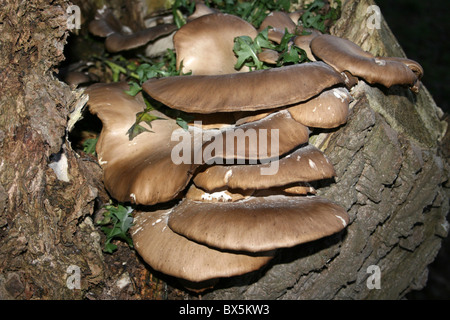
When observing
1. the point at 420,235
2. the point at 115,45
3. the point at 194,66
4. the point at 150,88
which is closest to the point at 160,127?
the point at 150,88

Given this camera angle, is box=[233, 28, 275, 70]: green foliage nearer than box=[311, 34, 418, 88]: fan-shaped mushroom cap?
No

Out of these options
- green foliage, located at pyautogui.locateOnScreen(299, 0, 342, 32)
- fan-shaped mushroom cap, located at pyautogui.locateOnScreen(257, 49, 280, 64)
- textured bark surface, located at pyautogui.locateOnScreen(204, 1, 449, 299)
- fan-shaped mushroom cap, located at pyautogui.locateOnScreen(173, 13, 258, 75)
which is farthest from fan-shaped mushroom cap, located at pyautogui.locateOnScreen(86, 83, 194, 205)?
green foliage, located at pyautogui.locateOnScreen(299, 0, 342, 32)

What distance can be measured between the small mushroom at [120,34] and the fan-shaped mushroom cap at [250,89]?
1426mm

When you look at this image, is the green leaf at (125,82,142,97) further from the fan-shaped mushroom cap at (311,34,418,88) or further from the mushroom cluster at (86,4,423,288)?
the fan-shaped mushroom cap at (311,34,418,88)

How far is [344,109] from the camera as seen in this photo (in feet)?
9.51

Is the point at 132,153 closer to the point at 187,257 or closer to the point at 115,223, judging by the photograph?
the point at 115,223

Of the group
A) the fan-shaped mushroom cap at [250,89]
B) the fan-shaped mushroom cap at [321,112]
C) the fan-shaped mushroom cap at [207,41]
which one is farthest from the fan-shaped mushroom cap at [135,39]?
the fan-shaped mushroom cap at [321,112]

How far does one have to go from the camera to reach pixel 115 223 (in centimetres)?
320

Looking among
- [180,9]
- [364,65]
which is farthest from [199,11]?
[364,65]

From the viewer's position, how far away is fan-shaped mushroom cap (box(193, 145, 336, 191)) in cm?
261

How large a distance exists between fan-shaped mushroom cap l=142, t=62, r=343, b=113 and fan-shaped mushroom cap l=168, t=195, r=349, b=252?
77 cm

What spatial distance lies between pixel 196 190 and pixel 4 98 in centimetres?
154

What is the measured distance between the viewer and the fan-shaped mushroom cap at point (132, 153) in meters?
2.77
